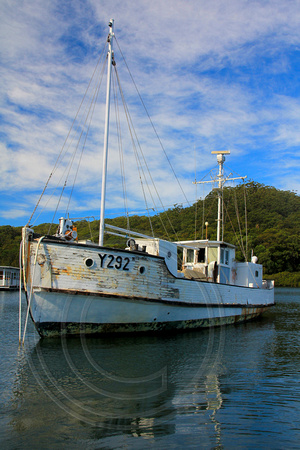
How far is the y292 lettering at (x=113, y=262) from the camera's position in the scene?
476 inches

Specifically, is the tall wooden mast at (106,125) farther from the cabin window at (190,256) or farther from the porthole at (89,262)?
the cabin window at (190,256)

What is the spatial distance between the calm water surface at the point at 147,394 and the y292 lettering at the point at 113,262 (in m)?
2.50

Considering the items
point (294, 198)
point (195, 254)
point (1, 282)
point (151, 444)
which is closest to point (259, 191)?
point (294, 198)

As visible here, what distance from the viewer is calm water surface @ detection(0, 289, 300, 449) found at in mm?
5352

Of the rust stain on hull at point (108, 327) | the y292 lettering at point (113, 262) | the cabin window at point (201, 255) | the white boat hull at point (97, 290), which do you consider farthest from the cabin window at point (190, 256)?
the y292 lettering at point (113, 262)

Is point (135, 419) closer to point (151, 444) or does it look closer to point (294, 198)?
point (151, 444)

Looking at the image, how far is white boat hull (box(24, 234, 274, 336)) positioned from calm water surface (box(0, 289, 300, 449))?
2.14 feet

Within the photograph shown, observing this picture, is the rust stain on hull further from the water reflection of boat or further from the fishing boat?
the water reflection of boat

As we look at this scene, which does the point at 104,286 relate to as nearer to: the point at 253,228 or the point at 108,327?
the point at 108,327

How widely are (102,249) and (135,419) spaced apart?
22.2 ft

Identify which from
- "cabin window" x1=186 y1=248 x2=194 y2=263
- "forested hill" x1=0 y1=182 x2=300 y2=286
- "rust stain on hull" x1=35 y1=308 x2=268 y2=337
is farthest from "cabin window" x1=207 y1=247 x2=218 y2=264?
"forested hill" x1=0 y1=182 x2=300 y2=286

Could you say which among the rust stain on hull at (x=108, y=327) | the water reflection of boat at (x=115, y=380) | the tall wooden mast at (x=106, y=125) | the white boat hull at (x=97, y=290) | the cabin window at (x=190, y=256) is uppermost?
the tall wooden mast at (x=106, y=125)

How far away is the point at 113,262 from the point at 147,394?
5.65m

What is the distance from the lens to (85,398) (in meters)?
6.90
